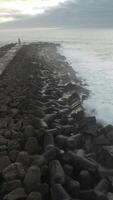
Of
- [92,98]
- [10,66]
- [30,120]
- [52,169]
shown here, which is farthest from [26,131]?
[10,66]

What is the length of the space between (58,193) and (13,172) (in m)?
1.01

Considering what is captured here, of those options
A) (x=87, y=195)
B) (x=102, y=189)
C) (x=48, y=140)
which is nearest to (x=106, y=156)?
(x=102, y=189)

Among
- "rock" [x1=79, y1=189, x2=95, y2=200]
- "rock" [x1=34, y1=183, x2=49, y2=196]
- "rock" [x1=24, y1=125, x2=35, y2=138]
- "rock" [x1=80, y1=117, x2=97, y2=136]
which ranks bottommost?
"rock" [x1=79, y1=189, x2=95, y2=200]

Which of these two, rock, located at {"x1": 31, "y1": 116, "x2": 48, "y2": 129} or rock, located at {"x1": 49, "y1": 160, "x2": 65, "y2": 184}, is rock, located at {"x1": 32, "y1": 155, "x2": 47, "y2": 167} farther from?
rock, located at {"x1": 31, "y1": 116, "x2": 48, "y2": 129}

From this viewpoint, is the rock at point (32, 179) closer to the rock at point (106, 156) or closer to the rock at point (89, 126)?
the rock at point (106, 156)

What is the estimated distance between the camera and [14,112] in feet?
33.6

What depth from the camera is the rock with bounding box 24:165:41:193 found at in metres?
5.93

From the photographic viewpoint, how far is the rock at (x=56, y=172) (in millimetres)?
6109

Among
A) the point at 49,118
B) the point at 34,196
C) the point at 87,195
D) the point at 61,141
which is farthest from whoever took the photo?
the point at 49,118

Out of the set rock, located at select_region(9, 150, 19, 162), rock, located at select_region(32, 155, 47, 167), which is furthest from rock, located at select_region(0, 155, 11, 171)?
rock, located at select_region(32, 155, 47, 167)

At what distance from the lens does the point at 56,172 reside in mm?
6258

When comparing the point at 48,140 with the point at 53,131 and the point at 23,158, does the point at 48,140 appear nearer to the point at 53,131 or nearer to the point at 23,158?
the point at 53,131

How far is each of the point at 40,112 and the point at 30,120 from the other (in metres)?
0.88

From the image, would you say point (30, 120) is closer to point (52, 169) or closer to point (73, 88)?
point (52, 169)
